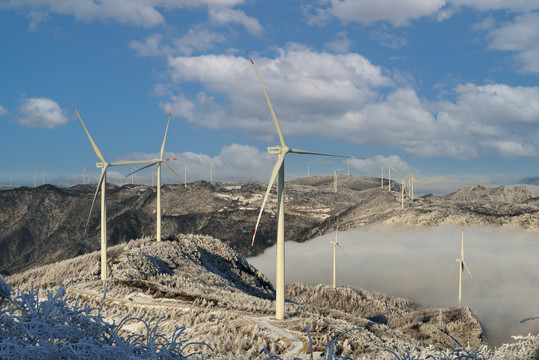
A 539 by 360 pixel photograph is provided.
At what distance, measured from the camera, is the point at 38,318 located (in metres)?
5.97

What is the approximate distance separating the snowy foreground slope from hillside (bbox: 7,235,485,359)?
0.08m

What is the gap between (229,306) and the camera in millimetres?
33438

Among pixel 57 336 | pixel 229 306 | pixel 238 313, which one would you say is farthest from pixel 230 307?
pixel 57 336

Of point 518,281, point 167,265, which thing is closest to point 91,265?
point 167,265

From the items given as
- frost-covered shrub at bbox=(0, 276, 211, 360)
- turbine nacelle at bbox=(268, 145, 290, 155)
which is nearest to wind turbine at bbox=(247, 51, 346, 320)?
turbine nacelle at bbox=(268, 145, 290, 155)

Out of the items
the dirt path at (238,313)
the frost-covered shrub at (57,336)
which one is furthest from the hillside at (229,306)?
the frost-covered shrub at (57,336)

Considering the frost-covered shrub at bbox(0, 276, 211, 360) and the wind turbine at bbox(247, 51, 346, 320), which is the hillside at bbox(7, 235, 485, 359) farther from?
the frost-covered shrub at bbox(0, 276, 211, 360)

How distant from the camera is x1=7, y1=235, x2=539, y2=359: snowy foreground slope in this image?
25.4 meters

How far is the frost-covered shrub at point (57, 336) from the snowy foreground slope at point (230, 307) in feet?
17.1

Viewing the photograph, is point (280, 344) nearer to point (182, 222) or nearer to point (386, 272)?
point (386, 272)

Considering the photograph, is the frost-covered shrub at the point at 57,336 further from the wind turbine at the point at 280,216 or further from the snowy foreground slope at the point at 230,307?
the wind turbine at the point at 280,216

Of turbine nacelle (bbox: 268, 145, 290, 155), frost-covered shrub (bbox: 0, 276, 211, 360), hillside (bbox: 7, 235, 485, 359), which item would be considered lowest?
hillside (bbox: 7, 235, 485, 359)

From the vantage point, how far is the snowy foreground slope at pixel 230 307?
1001 inches

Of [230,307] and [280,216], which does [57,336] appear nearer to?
[280,216]
